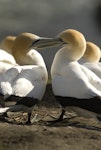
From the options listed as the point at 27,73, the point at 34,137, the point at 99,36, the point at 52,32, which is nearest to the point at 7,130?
the point at 34,137

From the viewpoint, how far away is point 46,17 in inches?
346

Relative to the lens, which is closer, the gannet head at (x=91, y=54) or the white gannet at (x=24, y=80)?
the white gannet at (x=24, y=80)

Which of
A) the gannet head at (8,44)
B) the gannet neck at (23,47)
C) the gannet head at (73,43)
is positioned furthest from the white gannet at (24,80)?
the gannet head at (8,44)

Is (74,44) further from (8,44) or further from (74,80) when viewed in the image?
(8,44)

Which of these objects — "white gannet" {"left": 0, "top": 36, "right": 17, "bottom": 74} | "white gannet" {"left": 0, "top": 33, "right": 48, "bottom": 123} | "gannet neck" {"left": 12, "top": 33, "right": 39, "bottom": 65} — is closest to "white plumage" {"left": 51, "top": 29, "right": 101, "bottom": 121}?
"white gannet" {"left": 0, "top": 33, "right": 48, "bottom": 123}

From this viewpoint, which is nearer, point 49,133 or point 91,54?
point 49,133

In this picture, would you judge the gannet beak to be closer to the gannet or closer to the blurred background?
the gannet

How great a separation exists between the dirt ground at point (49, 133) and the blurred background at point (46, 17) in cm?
222

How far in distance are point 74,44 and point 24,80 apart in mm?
660

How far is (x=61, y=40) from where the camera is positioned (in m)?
6.37

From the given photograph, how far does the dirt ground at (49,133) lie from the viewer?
16.8ft

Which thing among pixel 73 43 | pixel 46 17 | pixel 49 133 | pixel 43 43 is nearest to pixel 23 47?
pixel 43 43

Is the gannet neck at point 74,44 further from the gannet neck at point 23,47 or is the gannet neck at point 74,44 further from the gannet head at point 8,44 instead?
the gannet head at point 8,44

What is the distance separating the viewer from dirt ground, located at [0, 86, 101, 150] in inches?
202
